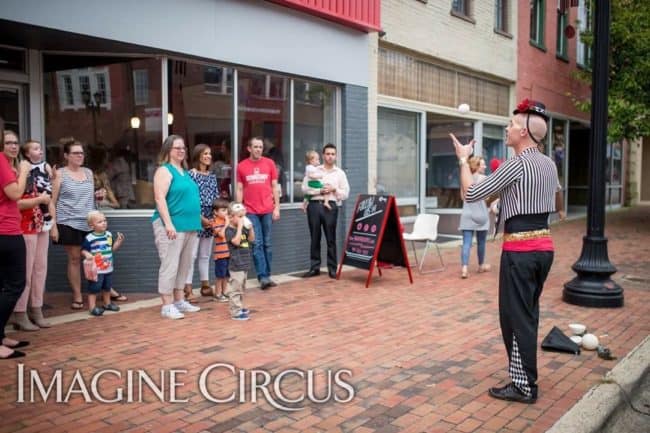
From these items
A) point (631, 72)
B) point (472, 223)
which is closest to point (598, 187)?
point (472, 223)

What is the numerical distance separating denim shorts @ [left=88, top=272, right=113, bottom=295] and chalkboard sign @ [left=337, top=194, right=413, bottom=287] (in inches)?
132

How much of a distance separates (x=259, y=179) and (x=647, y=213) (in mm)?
18451

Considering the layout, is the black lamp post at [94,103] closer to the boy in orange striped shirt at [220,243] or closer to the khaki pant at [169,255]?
the boy in orange striped shirt at [220,243]

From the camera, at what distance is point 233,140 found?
8977 mm

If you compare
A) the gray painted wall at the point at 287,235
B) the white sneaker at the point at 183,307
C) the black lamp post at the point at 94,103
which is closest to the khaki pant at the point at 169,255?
the white sneaker at the point at 183,307

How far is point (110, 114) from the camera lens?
8086 millimetres

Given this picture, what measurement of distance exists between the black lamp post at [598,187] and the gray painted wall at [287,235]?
163 inches

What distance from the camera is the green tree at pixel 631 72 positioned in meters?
14.8

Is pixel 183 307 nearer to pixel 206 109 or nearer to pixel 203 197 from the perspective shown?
pixel 203 197

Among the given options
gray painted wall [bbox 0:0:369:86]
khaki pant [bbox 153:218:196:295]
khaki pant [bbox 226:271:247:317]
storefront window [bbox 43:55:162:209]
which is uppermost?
gray painted wall [bbox 0:0:369:86]

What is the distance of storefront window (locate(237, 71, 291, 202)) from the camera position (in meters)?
9.12

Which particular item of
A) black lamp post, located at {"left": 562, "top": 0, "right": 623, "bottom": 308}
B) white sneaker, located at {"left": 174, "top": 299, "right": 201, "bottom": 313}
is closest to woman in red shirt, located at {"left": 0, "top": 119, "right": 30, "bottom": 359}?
white sneaker, located at {"left": 174, "top": 299, "right": 201, "bottom": 313}

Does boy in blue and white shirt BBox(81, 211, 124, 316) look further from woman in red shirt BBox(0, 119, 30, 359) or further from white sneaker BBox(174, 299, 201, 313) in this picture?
woman in red shirt BBox(0, 119, 30, 359)

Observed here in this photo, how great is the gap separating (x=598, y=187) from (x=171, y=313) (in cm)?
508
